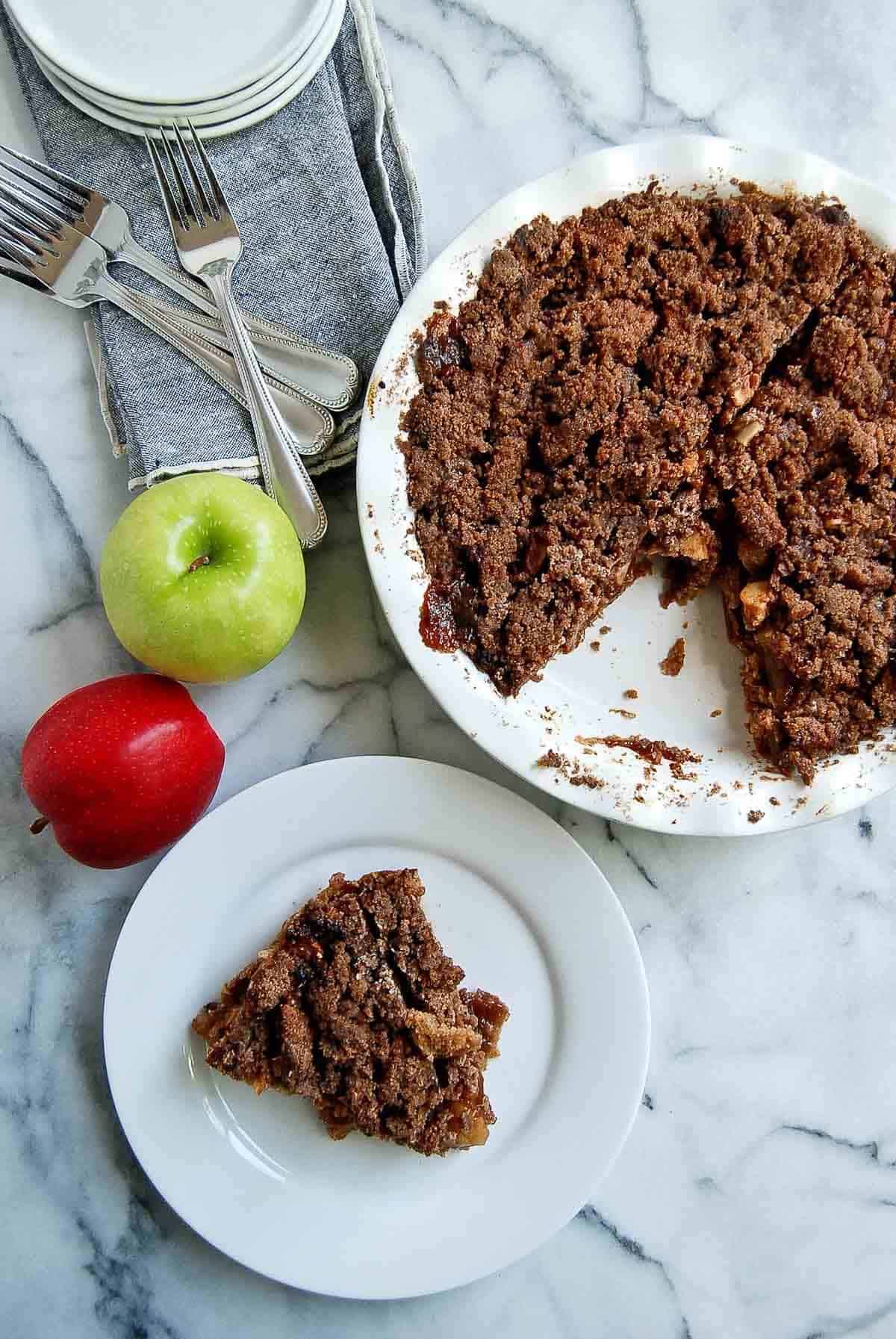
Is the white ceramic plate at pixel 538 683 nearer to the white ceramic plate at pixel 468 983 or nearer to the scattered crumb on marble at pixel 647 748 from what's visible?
the scattered crumb on marble at pixel 647 748

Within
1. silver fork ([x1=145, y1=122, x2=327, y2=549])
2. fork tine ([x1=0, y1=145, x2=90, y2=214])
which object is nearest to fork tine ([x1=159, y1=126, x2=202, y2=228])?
silver fork ([x1=145, y1=122, x2=327, y2=549])

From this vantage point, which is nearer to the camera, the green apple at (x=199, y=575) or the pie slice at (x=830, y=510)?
the green apple at (x=199, y=575)

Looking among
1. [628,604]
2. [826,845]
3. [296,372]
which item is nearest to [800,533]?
[628,604]

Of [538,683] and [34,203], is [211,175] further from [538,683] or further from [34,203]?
[538,683]

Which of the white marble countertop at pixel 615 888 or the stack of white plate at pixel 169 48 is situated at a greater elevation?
the stack of white plate at pixel 169 48

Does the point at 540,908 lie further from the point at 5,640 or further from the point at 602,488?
the point at 5,640

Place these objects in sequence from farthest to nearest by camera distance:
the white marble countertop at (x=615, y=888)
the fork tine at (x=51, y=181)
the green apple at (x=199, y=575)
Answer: the white marble countertop at (x=615, y=888)
the fork tine at (x=51, y=181)
the green apple at (x=199, y=575)

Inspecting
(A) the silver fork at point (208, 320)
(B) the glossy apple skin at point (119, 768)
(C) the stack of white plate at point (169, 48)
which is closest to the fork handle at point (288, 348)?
(A) the silver fork at point (208, 320)
